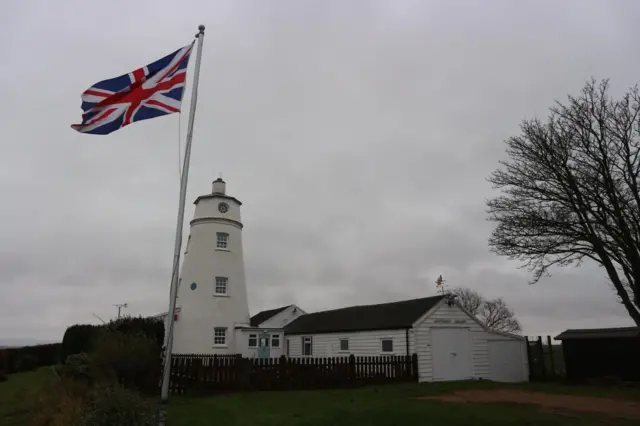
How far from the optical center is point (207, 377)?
1881 cm

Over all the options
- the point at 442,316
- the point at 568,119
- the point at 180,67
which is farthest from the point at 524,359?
the point at 180,67

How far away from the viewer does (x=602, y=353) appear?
22.9m

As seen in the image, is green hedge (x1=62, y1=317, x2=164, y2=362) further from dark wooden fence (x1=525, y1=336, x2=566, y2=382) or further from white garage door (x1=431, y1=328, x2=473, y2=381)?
dark wooden fence (x1=525, y1=336, x2=566, y2=382)

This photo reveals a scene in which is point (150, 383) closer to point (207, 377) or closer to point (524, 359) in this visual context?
point (207, 377)

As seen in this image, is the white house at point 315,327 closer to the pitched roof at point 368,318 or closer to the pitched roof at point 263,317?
the pitched roof at point 368,318

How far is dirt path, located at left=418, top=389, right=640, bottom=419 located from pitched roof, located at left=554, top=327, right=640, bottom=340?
655 cm

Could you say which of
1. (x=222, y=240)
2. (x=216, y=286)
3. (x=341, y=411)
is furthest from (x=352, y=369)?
(x=222, y=240)

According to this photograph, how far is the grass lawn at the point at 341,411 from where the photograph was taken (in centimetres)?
1168

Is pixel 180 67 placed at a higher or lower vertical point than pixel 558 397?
higher

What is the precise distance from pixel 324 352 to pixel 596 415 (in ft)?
59.3

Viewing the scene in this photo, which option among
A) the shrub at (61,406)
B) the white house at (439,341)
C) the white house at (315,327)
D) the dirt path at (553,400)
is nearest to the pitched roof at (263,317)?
the white house at (315,327)

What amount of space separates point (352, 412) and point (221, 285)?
19.3 meters

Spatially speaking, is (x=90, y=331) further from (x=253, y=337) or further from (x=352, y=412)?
(x=352, y=412)

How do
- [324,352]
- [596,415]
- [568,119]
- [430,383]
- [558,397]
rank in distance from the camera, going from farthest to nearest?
[324,352] → [430,383] → [568,119] → [558,397] → [596,415]
